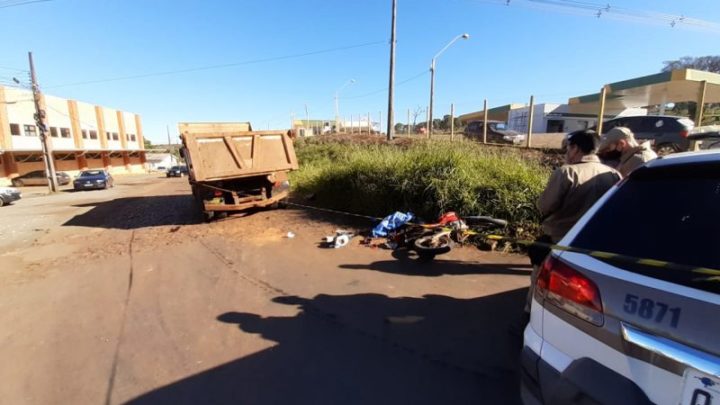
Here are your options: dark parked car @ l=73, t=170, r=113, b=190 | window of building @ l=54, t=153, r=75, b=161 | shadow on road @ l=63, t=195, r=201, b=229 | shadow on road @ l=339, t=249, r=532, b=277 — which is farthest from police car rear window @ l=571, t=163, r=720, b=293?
window of building @ l=54, t=153, r=75, b=161

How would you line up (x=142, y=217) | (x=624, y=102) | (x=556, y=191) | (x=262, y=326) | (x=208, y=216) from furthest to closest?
(x=624, y=102) → (x=142, y=217) → (x=208, y=216) → (x=262, y=326) → (x=556, y=191)

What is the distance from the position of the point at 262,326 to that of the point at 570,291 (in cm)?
296

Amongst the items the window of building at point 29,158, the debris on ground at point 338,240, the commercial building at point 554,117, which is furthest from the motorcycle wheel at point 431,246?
the window of building at point 29,158

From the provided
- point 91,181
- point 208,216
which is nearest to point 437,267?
point 208,216

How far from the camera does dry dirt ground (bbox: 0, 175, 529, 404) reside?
2.74 m

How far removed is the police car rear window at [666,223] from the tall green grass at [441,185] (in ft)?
14.9

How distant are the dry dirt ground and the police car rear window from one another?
1.52 metres

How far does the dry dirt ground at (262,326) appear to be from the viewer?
2.74 m

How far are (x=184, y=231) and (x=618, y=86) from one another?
920 inches

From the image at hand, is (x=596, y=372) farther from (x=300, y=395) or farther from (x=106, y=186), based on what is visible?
(x=106, y=186)

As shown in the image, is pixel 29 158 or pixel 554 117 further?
pixel 554 117

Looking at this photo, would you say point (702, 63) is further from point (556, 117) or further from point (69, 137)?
point (69, 137)

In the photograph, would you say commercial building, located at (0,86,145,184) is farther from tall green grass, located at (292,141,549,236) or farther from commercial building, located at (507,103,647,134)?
commercial building, located at (507,103,647,134)

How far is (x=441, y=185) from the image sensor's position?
6.87m
